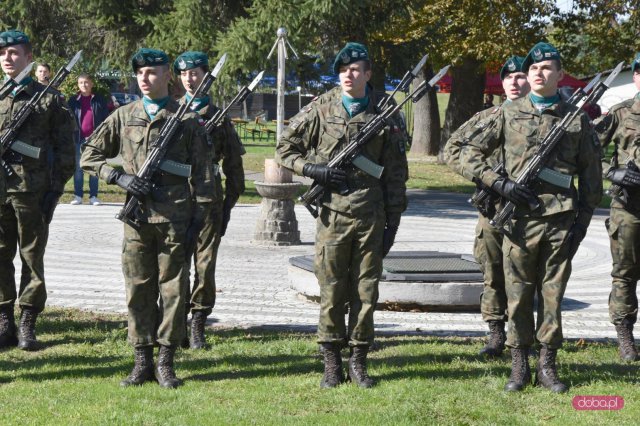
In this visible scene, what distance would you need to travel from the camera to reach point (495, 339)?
8.66 metres

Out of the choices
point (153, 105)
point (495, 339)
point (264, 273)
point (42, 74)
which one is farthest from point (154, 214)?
point (42, 74)

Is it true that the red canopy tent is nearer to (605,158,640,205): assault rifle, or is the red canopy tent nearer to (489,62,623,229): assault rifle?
(605,158,640,205): assault rifle

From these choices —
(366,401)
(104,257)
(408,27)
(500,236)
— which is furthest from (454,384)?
(408,27)

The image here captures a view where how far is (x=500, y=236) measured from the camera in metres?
8.48

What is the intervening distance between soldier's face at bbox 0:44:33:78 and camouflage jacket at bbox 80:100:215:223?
116 centimetres

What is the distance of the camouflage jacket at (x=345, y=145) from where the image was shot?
296 inches

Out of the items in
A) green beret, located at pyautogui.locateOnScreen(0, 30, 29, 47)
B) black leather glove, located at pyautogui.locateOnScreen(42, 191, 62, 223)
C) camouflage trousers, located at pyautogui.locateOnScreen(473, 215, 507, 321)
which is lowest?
camouflage trousers, located at pyautogui.locateOnScreen(473, 215, 507, 321)

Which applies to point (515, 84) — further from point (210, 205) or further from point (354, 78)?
point (210, 205)

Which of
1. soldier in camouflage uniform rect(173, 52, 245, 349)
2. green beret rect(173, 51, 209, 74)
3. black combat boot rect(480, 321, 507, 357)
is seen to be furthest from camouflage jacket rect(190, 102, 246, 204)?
black combat boot rect(480, 321, 507, 357)

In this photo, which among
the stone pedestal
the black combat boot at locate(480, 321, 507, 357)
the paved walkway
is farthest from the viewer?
the stone pedestal

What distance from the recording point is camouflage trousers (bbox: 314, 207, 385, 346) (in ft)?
24.6

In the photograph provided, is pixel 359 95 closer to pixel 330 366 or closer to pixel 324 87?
pixel 330 366

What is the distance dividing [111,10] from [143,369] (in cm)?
1320

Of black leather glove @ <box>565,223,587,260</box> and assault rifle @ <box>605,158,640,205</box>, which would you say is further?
assault rifle @ <box>605,158,640,205</box>
